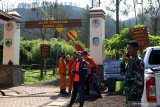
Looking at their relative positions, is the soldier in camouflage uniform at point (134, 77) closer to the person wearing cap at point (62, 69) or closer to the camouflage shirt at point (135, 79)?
the camouflage shirt at point (135, 79)

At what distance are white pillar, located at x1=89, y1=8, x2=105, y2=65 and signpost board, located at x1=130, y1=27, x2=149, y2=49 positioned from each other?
1809 millimetres

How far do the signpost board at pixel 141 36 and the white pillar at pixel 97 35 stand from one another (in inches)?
71.2

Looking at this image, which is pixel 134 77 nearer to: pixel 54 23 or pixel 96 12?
pixel 96 12

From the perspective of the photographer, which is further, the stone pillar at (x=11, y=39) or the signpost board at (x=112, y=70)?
the stone pillar at (x=11, y=39)

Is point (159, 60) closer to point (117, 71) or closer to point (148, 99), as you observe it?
point (148, 99)

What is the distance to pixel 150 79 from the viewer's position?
20.7 ft

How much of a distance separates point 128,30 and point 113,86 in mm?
3959

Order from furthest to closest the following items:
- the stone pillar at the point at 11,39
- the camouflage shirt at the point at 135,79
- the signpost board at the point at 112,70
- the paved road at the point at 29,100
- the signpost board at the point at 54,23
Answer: the stone pillar at the point at 11,39 < the signpost board at the point at 54,23 < the signpost board at the point at 112,70 < the paved road at the point at 29,100 < the camouflage shirt at the point at 135,79

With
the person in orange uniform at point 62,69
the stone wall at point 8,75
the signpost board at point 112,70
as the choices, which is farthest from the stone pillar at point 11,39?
the signpost board at point 112,70

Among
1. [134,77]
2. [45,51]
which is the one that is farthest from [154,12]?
[134,77]

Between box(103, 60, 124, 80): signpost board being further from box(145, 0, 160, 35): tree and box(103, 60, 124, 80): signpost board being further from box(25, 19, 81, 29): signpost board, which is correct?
box(145, 0, 160, 35): tree

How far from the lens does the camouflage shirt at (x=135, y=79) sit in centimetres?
707

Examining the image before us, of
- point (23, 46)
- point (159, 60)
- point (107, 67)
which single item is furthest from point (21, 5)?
point (159, 60)

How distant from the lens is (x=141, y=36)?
59.4 feet
